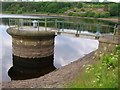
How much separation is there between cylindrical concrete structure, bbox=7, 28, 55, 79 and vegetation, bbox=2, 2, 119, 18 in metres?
55.4

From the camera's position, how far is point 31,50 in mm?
15984

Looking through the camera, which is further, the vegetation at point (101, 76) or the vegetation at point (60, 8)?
the vegetation at point (60, 8)

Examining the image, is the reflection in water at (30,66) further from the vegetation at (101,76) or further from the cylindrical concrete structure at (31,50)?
the vegetation at (101,76)

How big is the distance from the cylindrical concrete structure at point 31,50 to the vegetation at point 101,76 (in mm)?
7186

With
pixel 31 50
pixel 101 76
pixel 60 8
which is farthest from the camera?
pixel 60 8

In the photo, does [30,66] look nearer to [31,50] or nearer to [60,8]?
[31,50]

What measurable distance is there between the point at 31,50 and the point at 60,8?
72.2 meters

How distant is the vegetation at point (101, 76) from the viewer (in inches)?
285

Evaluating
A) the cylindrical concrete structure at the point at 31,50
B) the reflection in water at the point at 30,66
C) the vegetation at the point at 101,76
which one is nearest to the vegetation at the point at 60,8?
the cylindrical concrete structure at the point at 31,50

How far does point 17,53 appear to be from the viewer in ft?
54.2

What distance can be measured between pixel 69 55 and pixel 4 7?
83383 mm

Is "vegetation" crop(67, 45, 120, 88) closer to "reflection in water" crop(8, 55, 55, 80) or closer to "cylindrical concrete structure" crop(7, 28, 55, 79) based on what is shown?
"reflection in water" crop(8, 55, 55, 80)

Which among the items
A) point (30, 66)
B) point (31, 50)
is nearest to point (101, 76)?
point (31, 50)

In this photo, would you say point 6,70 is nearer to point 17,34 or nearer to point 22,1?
point 17,34
